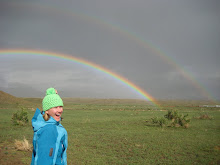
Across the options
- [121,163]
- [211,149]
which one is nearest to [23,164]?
[121,163]

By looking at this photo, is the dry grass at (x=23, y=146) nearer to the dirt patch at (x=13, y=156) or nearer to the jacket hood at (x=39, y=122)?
the dirt patch at (x=13, y=156)

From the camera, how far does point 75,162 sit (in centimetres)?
970

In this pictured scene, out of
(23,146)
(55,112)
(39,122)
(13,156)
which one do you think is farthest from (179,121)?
(39,122)

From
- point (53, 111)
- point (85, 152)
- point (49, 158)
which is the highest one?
point (53, 111)

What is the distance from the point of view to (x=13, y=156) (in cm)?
1035

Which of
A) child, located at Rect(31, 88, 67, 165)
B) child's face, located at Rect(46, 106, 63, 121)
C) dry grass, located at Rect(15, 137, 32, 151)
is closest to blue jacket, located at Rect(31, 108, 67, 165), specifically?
child, located at Rect(31, 88, 67, 165)

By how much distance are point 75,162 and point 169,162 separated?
4.67m

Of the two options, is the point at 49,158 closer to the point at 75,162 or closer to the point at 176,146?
the point at 75,162

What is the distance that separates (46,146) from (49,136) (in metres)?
0.10

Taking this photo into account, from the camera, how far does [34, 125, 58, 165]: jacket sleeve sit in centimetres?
195

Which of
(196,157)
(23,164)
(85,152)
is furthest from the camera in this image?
(85,152)

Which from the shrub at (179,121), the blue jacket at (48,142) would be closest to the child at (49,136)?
the blue jacket at (48,142)

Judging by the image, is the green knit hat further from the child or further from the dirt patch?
the dirt patch

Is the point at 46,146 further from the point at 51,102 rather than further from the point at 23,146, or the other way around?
the point at 23,146
